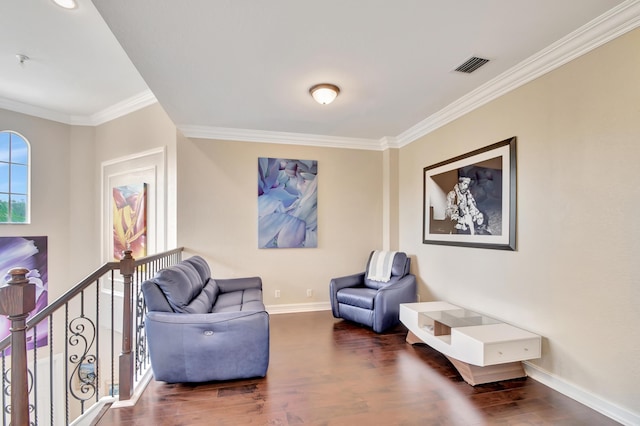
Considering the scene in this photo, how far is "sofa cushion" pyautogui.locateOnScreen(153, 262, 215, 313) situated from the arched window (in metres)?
3.84

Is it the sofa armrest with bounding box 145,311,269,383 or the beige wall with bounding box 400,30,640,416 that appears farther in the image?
the sofa armrest with bounding box 145,311,269,383

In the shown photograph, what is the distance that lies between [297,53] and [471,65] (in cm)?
151

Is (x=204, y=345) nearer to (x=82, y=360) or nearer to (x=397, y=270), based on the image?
(x=82, y=360)

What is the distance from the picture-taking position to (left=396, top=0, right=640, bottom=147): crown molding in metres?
2.03

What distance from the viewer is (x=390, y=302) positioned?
368 centimetres

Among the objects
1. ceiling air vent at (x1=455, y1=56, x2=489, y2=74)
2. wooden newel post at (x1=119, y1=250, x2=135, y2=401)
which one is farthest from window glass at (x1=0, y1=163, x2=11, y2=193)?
ceiling air vent at (x1=455, y1=56, x2=489, y2=74)

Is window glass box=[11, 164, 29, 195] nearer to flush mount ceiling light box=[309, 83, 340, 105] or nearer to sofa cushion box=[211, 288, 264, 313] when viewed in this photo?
sofa cushion box=[211, 288, 264, 313]

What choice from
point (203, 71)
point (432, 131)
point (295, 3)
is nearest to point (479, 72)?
point (432, 131)

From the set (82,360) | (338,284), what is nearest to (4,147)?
(82,360)

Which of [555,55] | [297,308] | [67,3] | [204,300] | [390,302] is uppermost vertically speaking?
[67,3]

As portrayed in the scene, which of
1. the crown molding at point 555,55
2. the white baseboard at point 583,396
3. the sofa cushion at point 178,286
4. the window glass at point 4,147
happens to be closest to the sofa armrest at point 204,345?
the sofa cushion at point 178,286

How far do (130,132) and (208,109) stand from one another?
90.5 inches

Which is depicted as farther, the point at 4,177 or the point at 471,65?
the point at 4,177

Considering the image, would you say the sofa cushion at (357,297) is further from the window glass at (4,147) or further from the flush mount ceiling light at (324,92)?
the window glass at (4,147)
